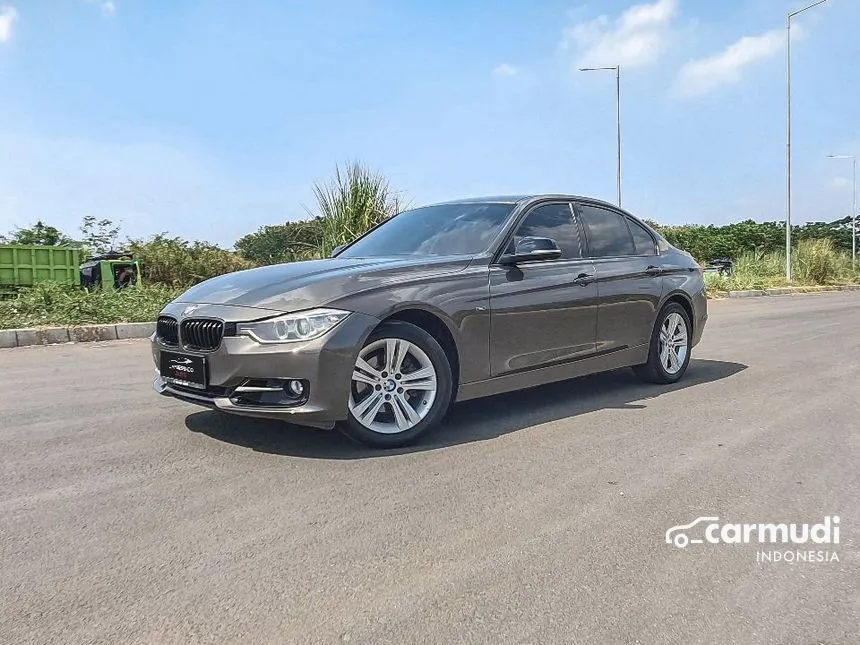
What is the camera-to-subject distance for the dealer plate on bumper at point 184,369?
13.6 feet

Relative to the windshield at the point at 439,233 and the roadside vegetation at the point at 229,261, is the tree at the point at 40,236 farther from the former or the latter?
the windshield at the point at 439,233

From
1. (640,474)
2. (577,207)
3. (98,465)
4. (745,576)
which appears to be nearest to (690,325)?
(577,207)

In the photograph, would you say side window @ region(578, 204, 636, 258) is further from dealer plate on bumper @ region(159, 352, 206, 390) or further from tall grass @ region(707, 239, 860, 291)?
tall grass @ region(707, 239, 860, 291)

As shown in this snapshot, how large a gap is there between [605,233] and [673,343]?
1.24 m

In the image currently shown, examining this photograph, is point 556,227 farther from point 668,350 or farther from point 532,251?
point 668,350

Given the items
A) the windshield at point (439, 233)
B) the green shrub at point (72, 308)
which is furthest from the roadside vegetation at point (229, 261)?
the windshield at point (439, 233)

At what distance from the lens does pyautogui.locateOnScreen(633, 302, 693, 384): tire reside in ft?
20.6

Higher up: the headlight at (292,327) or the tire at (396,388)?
the headlight at (292,327)

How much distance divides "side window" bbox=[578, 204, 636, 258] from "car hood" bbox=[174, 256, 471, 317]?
1.47 m

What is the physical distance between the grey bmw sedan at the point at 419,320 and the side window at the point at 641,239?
0.11 meters

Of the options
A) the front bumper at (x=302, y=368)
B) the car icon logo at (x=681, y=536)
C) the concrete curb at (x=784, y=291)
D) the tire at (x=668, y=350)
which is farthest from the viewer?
the concrete curb at (x=784, y=291)

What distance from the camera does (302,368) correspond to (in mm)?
3926

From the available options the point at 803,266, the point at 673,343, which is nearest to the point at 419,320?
the point at 673,343

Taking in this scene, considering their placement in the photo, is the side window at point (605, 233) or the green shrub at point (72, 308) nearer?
the side window at point (605, 233)
